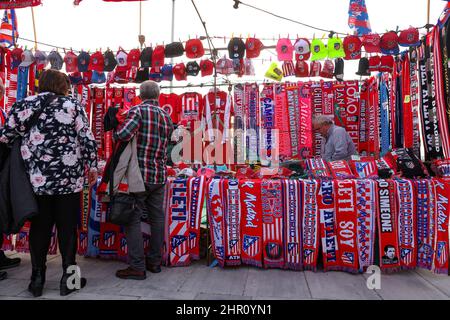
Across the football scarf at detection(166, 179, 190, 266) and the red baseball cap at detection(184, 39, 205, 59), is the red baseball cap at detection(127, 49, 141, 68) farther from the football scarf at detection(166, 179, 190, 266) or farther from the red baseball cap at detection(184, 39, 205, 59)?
the football scarf at detection(166, 179, 190, 266)

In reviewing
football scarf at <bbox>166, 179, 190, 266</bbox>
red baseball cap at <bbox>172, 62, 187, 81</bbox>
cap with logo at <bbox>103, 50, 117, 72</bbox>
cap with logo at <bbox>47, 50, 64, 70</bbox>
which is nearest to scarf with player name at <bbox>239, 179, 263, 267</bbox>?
football scarf at <bbox>166, 179, 190, 266</bbox>

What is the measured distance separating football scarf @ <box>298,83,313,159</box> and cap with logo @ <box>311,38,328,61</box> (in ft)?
2.28

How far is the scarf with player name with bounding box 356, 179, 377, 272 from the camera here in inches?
108

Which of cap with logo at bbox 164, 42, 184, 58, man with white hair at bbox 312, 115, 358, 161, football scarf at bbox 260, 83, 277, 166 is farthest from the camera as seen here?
football scarf at bbox 260, 83, 277, 166

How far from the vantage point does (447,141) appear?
2887 mm

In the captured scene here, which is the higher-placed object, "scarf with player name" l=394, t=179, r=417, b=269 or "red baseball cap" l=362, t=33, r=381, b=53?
"red baseball cap" l=362, t=33, r=381, b=53

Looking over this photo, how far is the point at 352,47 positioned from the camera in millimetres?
4504

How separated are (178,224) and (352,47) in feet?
10.9

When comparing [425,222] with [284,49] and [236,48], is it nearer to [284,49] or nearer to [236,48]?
[284,49]

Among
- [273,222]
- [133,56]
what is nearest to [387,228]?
[273,222]

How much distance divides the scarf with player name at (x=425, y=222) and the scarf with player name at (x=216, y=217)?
1.59m

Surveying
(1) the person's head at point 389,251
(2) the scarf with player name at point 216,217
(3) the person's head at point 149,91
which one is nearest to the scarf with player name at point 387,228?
(1) the person's head at point 389,251

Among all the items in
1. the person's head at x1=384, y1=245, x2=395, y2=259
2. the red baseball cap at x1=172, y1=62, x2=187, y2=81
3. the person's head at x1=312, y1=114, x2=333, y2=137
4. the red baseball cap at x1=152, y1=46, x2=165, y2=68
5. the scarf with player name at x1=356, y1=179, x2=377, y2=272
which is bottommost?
the person's head at x1=384, y1=245, x2=395, y2=259

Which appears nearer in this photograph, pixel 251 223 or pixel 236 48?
pixel 251 223
